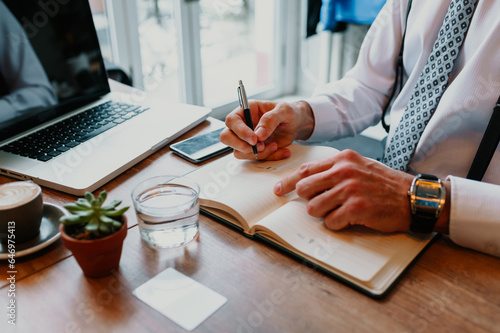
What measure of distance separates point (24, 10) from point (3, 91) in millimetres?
196

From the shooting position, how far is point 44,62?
1015mm

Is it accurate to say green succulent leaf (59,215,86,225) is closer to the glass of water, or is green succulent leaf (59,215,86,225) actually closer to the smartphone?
the glass of water

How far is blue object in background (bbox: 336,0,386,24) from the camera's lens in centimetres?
217

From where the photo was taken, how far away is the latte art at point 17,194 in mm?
617

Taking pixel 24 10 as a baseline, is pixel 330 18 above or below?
below

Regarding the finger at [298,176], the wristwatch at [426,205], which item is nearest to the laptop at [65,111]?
the finger at [298,176]

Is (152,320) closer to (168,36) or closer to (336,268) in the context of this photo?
(336,268)

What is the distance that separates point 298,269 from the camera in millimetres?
604

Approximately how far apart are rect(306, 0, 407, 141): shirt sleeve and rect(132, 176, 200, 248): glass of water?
547 millimetres

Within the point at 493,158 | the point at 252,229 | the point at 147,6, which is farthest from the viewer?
the point at 147,6

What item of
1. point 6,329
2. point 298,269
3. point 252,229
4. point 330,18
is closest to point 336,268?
point 298,269

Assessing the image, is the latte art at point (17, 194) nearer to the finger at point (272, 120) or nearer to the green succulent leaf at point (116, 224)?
the green succulent leaf at point (116, 224)

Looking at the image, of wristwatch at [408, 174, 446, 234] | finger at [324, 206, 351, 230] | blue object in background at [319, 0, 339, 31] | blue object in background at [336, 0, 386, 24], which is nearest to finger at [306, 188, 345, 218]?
finger at [324, 206, 351, 230]

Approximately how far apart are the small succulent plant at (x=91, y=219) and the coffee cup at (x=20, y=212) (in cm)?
10
